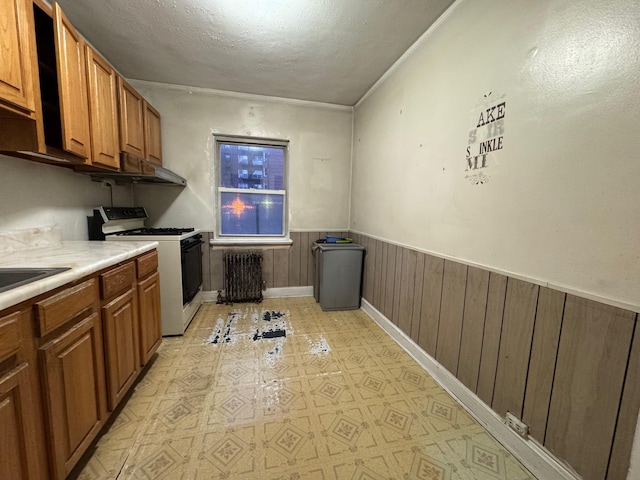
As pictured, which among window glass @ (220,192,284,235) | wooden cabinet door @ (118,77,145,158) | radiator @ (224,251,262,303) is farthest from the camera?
window glass @ (220,192,284,235)

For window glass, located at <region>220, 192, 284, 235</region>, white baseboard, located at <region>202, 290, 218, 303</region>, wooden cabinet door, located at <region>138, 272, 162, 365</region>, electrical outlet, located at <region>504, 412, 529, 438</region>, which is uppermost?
window glass, located at <region>220, 192, 284, 235</region>

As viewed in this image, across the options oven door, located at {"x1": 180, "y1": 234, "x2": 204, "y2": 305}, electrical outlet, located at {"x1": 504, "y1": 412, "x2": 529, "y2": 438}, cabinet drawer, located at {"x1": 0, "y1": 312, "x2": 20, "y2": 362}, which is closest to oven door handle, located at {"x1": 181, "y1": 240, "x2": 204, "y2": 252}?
oven door, located at {"x1": 180, "y1": 234, "x2": 204, "y2": 305}

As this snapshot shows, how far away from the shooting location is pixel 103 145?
186 centimetres

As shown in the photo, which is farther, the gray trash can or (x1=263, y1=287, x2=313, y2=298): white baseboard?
(x1=263, y1=287, x2=313, y2=298): white baseboard

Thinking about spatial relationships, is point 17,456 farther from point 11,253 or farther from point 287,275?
point 287,275

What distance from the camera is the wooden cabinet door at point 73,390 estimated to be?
0.97m

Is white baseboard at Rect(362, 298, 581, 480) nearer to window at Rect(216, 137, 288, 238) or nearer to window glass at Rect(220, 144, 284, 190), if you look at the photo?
window at Rect(216, 137, 288, 238)

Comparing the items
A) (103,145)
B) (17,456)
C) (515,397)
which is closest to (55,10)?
(103,145)

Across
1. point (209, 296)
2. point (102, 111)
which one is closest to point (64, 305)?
point (102, 111)

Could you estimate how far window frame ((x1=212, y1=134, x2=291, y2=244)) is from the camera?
3236 millimetres

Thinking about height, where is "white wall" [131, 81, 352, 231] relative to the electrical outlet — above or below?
above

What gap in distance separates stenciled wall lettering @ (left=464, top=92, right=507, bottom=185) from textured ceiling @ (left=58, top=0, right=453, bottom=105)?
0.84 metres

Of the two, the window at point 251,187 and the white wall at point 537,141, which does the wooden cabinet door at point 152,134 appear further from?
the white wall at point 537,141

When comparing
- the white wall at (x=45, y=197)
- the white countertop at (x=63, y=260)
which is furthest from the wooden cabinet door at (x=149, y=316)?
the white wall at (x=45, y=197)
